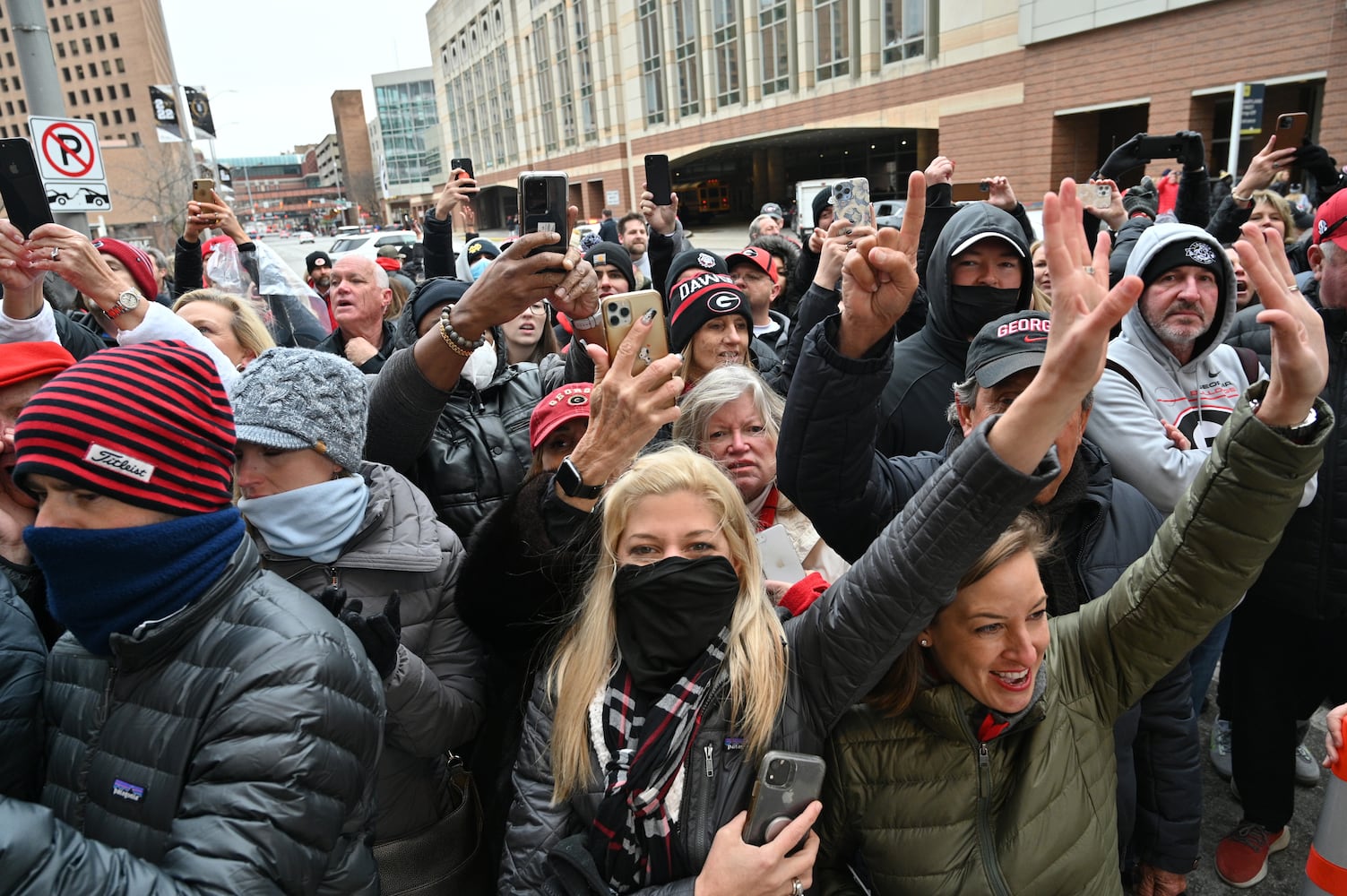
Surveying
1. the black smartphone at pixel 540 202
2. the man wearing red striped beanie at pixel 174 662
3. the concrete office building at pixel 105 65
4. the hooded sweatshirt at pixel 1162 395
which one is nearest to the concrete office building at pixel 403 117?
the concrete office building at pixel 105 65

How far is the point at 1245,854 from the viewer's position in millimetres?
2801

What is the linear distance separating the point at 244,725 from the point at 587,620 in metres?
0.74

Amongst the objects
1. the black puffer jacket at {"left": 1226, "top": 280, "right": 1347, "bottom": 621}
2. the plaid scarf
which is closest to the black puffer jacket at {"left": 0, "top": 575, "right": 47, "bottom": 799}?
the plaid scarf

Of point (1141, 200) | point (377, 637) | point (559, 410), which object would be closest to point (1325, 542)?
point (559, 410)

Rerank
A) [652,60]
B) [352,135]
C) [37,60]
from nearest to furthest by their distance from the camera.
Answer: [37,60] → [652,60] → [352,135]

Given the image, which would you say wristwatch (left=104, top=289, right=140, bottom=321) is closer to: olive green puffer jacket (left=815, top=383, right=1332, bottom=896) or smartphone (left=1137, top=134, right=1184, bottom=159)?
olive green puffer jacket (left=815, top=383, right=1332, bottom=896)

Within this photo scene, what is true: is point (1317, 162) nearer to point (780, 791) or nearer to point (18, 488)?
point (780, 791)

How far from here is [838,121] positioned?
27766 millimetres

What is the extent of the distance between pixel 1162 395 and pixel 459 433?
258 cm

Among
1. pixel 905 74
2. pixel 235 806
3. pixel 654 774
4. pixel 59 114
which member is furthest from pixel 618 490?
pixel 905 74

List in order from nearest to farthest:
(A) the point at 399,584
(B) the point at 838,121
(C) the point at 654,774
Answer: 1. (C) the point at 654,774
2. (A) the point at 399,584
3. (B) the point at 838,121

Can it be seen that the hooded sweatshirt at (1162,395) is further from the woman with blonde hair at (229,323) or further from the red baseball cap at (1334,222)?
the woman with blonde hair at (229,323)

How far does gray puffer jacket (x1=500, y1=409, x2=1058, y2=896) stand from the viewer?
1398mm

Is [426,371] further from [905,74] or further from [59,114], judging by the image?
[905,74]
